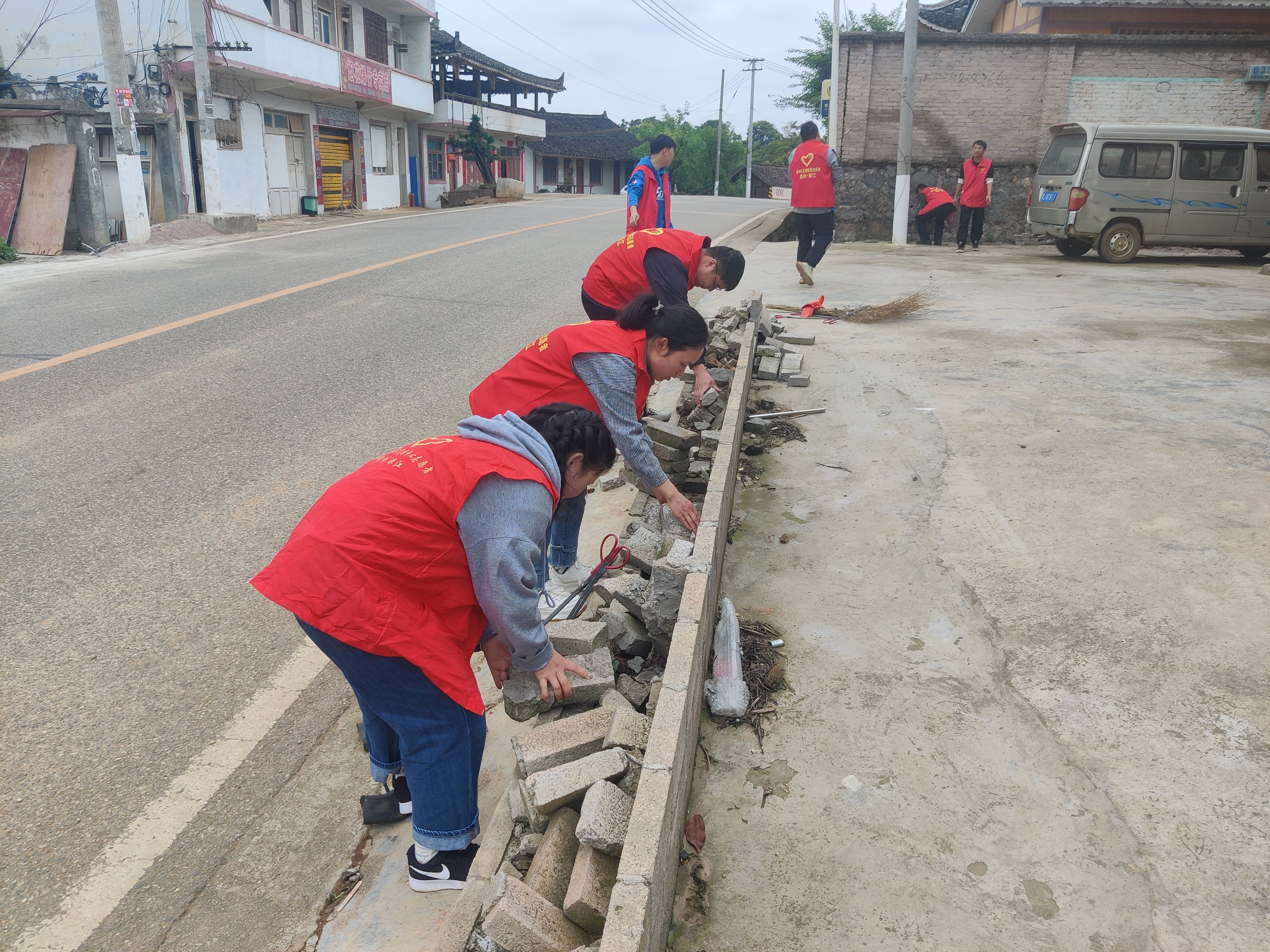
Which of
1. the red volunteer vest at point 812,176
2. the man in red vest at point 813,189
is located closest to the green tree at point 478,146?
the man in red vest at point 813,189

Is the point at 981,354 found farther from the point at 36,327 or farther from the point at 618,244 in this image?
the point at 36,327

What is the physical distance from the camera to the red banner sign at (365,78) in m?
24.9

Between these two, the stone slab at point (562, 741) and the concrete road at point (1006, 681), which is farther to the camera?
the stone slab at point (562, 741)

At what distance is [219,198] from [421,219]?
4.06 meters

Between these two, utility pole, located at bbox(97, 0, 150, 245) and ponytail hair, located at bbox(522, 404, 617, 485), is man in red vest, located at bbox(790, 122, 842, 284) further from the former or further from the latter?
utility pole, located at bbox(97, 0, 150, 245)

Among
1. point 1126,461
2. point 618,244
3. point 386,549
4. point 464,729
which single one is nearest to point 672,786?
point 464,729

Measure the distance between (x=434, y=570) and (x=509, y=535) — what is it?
0.21 meters

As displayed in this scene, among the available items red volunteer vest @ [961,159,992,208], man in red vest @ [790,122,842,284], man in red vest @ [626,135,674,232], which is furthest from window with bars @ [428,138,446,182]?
man in red vest @ [626,135,674,232]

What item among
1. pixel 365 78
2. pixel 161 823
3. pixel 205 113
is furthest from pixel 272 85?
pixel 161 823

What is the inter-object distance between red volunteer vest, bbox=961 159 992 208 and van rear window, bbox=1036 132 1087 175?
902 mm

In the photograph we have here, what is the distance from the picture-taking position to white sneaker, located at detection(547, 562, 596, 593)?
401 centimetres

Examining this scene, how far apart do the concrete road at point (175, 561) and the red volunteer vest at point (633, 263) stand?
4.99 ft

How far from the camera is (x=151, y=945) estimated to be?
226cm

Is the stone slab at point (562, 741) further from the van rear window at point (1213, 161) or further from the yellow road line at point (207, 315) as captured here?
the van rear window at point (1213, 161)
